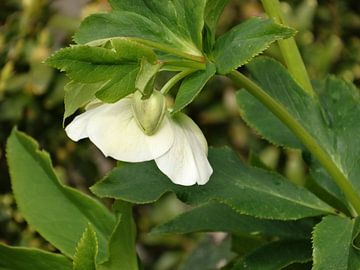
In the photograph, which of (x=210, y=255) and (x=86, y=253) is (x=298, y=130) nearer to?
(x=86, y=253)

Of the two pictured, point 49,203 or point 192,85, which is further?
point 49,203

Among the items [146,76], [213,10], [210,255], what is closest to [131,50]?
[146,76]

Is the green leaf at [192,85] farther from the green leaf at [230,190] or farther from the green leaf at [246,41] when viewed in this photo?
the green leaf at [230,190]

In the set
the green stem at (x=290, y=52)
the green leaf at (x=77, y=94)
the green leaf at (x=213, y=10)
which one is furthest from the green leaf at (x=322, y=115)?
the green leaf at (x=77, y=94)

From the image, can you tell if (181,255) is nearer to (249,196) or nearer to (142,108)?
(249,196)

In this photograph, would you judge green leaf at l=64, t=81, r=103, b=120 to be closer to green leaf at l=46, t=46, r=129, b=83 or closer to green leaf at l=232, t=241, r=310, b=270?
green leaf at l=46, t=46, r=129, b=83

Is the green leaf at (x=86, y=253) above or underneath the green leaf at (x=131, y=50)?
underneath
